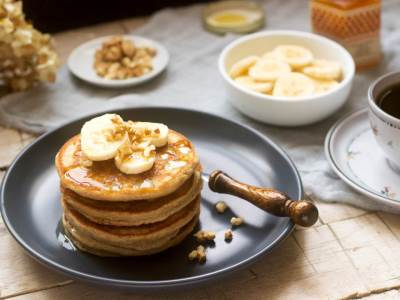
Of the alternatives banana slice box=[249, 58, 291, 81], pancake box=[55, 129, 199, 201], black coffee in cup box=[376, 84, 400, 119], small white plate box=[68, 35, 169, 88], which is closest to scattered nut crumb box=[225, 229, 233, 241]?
pancake box=[55, 129, 199, 201]

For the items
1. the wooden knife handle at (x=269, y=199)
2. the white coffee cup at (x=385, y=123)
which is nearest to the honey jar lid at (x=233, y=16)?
the white coffee cup at (x=385, y=123)

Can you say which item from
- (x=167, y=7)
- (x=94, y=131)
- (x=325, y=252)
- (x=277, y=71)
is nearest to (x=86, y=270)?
(x=94, y=131)

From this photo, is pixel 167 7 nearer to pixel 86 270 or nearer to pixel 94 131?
pixel 94 131

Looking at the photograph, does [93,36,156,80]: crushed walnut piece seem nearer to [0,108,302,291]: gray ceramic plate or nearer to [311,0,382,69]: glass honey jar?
[0,108,302,291]: gray ceramic plate

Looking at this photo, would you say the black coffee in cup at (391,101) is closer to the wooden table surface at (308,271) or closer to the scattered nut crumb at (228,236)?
the wooden table surface at (308,271)

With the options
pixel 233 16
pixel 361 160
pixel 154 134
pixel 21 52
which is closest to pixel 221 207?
pixel 154 134

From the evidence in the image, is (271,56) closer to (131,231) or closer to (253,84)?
(253,84)

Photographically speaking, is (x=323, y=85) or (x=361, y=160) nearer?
(x=361, y=160)

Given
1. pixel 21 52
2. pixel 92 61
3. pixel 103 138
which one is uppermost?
pixel 103 138
